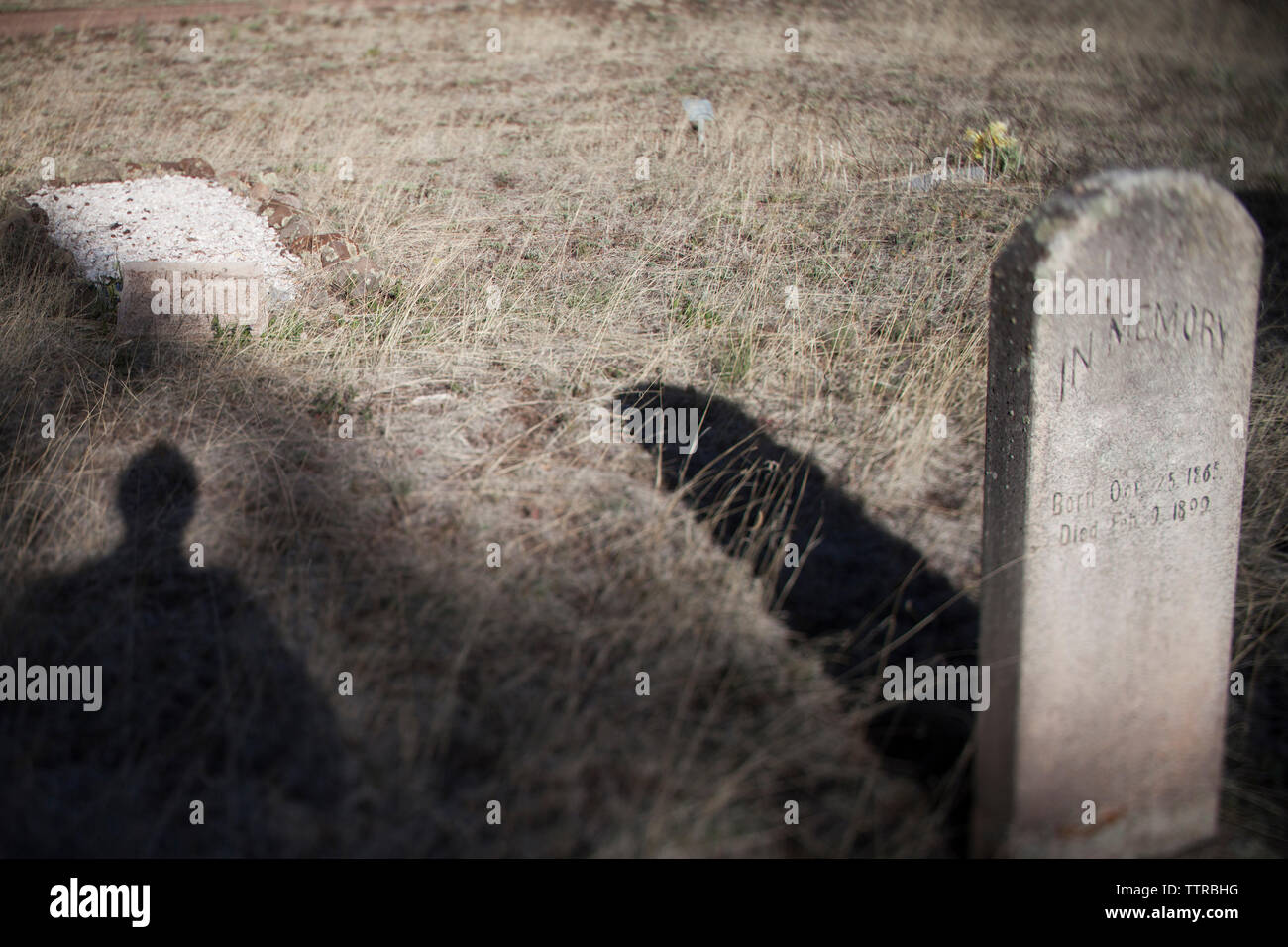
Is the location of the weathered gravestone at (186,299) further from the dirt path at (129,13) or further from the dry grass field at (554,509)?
the dirt path at (129,13)

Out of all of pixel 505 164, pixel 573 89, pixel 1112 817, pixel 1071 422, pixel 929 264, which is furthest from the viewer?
pixel 573 89

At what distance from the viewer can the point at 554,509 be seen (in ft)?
11.1

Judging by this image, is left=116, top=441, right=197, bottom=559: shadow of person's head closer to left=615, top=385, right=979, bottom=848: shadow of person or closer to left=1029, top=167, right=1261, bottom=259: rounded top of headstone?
left=615, top=385, right=979, bottom=848: shadow of person

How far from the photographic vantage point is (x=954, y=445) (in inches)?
157

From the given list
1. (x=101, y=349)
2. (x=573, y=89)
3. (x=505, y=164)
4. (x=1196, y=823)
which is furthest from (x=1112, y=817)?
(x=573, y=89)

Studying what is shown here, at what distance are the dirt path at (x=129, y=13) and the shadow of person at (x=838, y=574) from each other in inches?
494

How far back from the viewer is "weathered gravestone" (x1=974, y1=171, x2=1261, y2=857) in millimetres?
2086

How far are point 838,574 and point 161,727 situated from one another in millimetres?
2199

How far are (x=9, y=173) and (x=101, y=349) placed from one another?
3438 mm

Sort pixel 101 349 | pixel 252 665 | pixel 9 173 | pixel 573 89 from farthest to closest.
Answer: pixel 573 89 → pixel 9 173 → pixel 101 349 → pixel 252 665

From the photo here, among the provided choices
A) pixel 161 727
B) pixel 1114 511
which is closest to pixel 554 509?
Answer: pixel 161 727

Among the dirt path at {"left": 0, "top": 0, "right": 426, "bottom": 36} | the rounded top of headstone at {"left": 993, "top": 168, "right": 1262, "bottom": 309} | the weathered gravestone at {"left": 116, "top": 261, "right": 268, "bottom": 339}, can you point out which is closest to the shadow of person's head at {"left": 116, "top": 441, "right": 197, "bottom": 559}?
the weathered gravestone at {"left": 116, "top": 261, "right": 268, "bottom": 339}

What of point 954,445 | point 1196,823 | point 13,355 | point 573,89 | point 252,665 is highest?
point 573,89

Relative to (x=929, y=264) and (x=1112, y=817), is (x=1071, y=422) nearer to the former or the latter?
(x=1112, y=817)
